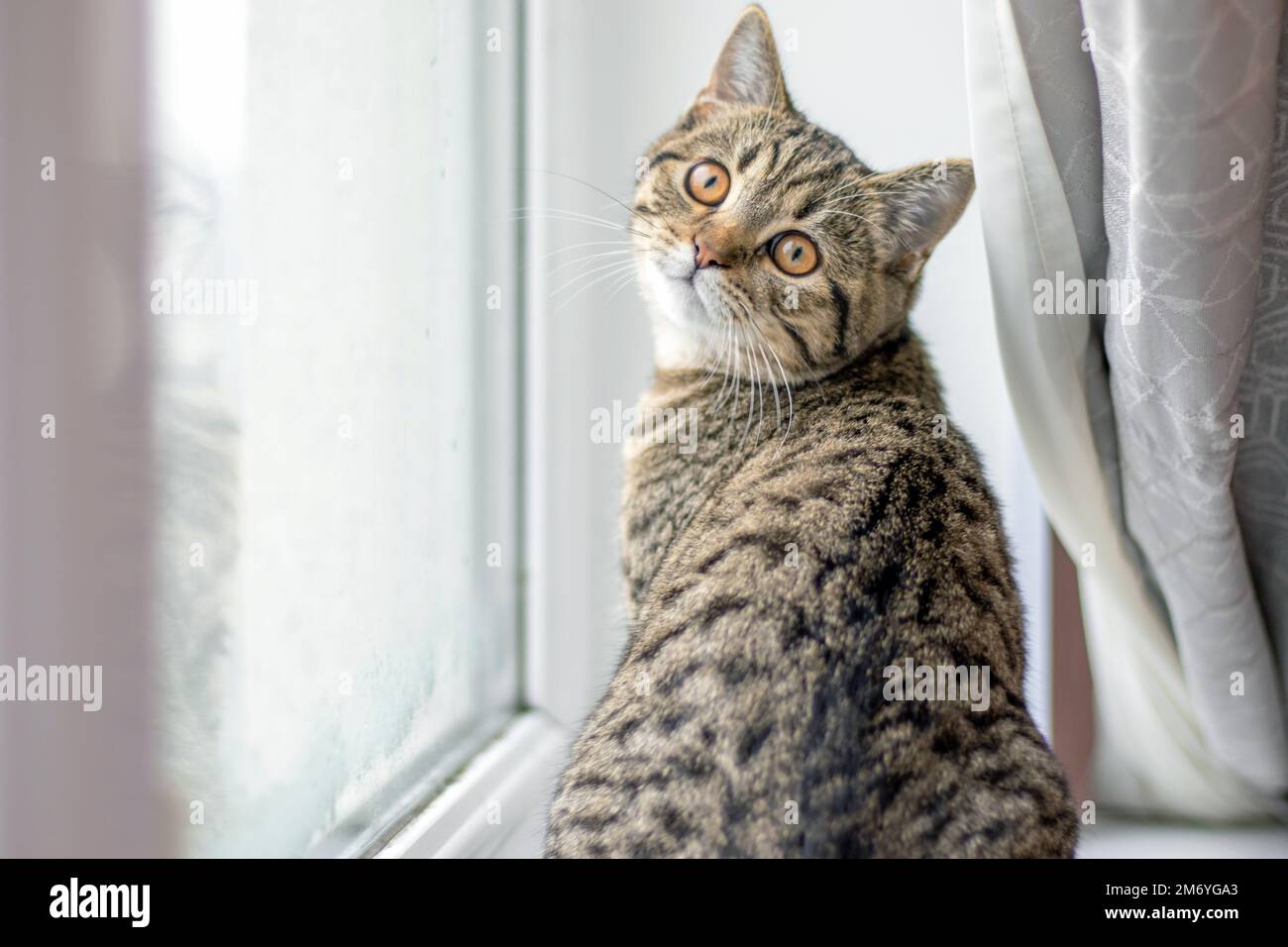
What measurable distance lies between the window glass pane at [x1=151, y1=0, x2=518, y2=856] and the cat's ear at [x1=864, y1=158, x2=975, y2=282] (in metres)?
0.57

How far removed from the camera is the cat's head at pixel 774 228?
0.95 m

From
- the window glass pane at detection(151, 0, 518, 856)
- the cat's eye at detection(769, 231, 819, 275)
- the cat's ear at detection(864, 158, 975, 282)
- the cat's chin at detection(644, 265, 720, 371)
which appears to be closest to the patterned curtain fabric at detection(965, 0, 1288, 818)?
the cat's ear at detection(864, 158, 975, 282)

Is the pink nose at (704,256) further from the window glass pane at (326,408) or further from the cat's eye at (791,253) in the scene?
the window glass pane at (326,408)

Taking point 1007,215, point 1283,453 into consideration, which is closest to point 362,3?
point 1007,215

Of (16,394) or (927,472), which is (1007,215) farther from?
(16,394)

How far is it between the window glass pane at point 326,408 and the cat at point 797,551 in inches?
11.3

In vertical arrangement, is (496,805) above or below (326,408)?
below

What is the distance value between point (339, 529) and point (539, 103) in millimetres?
700

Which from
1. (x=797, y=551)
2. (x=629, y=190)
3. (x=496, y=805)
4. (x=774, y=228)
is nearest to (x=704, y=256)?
(x=774, y=228)

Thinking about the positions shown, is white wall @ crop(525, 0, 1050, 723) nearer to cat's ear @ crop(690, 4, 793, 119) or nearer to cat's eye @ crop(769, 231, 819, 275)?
cat's ear @ crop(690, 4, 793, 119)

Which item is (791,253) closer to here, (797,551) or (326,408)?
(797,551)

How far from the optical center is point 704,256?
94cm

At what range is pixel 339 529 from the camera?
38.2 inches

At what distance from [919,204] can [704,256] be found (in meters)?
0.24
